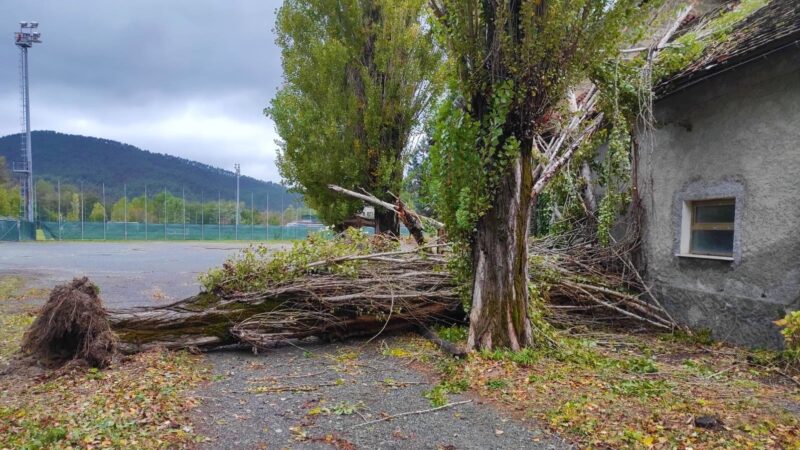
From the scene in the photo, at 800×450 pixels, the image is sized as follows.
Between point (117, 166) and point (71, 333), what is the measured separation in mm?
104947

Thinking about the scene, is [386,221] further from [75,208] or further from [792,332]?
[75,208]

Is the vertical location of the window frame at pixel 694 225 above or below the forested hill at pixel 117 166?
below

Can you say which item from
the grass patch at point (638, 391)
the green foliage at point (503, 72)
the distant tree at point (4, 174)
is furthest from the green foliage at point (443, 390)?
the distant tree at point (4, 174)

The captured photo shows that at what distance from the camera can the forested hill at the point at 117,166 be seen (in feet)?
299

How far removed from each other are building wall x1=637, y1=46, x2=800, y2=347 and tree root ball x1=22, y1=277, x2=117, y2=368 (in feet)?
25.8

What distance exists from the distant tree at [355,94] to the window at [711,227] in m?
6.34

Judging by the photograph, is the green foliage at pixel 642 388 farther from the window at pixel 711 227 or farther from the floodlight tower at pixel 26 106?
the floodlight tower at pixel 26 106

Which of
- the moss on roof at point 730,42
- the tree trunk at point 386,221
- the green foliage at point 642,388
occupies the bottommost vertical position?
the green foliage at point 642,388

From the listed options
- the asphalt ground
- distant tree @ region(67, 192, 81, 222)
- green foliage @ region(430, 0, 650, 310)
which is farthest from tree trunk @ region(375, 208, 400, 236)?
distant tree @ region(67, 192, 81, 222)

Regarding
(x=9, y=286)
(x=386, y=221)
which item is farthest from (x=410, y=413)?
(x=9, y=286)

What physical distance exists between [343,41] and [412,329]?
7978 mm

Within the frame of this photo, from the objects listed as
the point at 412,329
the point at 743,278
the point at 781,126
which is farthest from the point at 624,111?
the point at 412,329

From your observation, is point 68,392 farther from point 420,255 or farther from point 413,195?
point 413,195

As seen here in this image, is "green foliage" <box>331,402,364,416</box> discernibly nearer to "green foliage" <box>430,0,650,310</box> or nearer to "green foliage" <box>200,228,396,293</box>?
"green foliage" <box>430,0,650,310</box>
